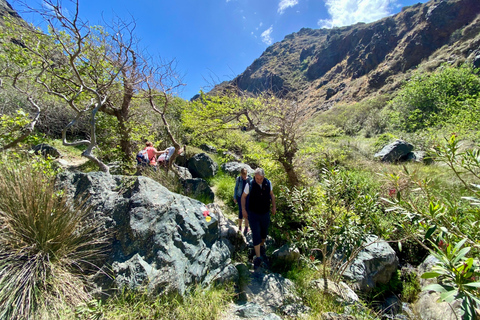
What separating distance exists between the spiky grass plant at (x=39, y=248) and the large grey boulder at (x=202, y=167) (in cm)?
583

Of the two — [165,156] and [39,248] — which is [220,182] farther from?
[39,248]

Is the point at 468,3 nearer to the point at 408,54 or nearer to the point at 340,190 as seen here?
the point at 408,54

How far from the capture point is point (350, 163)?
983 cm

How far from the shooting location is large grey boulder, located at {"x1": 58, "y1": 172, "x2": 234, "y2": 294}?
2.50m

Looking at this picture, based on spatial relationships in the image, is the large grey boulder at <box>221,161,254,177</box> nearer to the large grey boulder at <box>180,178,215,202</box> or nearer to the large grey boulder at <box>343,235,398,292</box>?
the large grey boulder at <box>180,178,215,202</box>

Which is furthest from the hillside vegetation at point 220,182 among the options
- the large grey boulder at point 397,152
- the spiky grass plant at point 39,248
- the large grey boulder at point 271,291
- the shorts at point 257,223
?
the large grey boulder at point 397,152

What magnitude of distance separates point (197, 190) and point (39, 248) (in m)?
4.13

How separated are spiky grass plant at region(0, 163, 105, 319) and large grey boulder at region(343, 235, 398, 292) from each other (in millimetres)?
4643

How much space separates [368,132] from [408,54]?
41613 mm

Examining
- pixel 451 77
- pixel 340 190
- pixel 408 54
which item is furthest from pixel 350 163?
pixel 408 54

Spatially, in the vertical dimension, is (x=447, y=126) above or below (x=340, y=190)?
below

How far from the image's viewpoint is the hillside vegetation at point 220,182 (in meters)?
1.94

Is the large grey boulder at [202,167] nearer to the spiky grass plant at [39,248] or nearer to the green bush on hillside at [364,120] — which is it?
the spiky grass plant at [39,248]

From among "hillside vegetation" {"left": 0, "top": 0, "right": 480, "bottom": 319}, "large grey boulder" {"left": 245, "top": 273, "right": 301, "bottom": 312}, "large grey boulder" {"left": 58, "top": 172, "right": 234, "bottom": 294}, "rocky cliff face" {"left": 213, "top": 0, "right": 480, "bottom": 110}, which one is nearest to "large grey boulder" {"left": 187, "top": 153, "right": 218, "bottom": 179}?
"hillside vegetation" {"left": 0, "top": 0, "right": 480, "bottom": 319}
